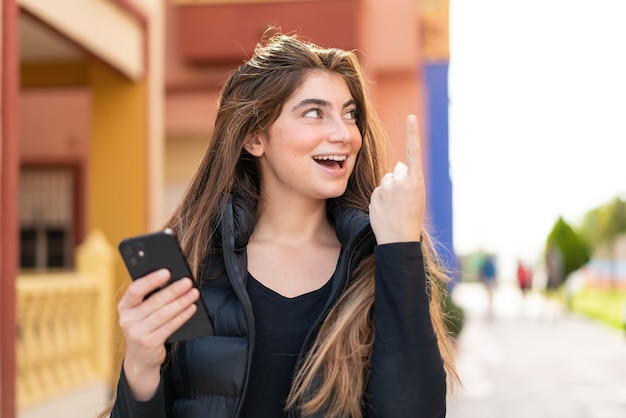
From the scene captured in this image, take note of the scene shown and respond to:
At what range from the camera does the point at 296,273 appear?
239cm

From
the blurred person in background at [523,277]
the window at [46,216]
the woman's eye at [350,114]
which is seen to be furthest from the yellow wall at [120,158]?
the blurred person in background at [523,277]

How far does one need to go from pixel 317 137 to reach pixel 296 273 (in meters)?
0.38

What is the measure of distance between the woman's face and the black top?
1.01 ft

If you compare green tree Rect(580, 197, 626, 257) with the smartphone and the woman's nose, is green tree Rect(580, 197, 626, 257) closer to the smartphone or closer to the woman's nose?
the woman's nose

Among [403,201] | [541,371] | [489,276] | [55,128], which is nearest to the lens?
[403,201]

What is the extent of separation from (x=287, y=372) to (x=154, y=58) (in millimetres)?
7493

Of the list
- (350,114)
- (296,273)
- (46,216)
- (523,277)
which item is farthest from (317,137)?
(523,277)

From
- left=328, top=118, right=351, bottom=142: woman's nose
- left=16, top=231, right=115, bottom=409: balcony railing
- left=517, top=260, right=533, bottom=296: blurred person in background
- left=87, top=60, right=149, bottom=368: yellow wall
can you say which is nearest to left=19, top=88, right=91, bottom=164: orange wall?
left=87, top=60, right=149, bottom=368: yellow wall

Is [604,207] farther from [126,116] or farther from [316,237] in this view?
[316,237]

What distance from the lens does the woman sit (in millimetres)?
2021

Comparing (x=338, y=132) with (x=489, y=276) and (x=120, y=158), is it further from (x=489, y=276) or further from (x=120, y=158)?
(x=489, y=276)

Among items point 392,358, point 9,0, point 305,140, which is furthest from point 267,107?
point 9,0

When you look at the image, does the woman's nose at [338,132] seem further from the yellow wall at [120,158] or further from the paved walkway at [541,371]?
the yellow wall at [120,158]

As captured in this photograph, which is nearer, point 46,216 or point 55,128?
point 55,128
